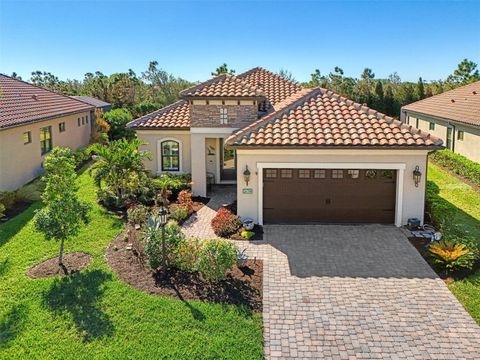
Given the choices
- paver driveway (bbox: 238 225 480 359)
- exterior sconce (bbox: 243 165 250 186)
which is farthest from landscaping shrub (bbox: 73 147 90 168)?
paver driveway (bbox: 238 225 480 359)

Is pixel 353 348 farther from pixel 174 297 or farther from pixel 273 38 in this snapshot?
pixel 273 38

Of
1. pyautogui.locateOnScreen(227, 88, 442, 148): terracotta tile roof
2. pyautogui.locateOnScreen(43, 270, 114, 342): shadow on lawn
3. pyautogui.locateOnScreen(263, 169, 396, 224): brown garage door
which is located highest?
pyautogui.locateOnScreen(227, 88, 442, 148): terracotta tile roof

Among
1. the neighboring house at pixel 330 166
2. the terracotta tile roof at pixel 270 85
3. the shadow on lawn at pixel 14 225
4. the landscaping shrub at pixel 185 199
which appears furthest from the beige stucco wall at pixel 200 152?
the shadow on lawn at pixel 14 225

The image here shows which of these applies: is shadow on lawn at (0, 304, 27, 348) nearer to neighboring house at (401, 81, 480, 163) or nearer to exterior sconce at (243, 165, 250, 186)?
exterior sconce at (243, 165, 250, 186)

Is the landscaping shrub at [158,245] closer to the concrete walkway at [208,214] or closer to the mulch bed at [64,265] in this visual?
the mulch bed at [64,265]

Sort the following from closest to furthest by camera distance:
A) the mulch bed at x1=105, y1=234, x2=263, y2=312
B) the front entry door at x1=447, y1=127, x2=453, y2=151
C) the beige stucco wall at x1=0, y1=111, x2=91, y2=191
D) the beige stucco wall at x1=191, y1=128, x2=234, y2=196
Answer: the mulch bed at x1=105, y1=234, x2=263, y2=312 → the beige stucco wall at x1=191, y1=128, x2=234, y2=196 → the beige stucco wall at x1=0, y1=111, x2=91, y2=191 → the front entry door at x1=447, y1=127, x2=453, y2=151

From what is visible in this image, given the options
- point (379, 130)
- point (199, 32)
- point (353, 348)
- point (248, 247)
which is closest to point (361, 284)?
point (353, 348)
